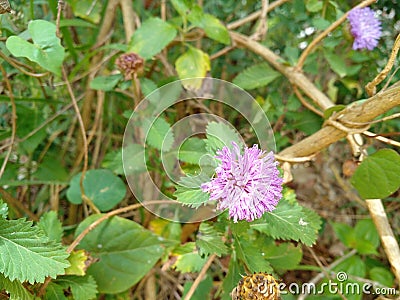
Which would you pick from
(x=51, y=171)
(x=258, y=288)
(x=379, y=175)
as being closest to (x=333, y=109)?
(x=379, y=175)

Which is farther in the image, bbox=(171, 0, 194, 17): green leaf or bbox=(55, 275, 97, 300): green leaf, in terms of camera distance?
bbox=(171, 0, 194, 17): green leaf

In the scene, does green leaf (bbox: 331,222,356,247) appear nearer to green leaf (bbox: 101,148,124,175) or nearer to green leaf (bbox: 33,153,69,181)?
green leaf (bbox: 101,148,124,175)

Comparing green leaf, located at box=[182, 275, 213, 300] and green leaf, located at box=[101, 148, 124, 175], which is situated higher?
green leaf, located at box=[101, 148, 124, 175]

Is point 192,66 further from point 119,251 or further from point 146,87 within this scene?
point 119,251

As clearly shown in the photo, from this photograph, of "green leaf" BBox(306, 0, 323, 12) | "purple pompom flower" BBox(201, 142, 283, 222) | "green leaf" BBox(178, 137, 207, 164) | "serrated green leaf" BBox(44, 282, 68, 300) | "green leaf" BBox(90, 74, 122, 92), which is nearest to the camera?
"purple pompom flower" BBox(201, 142, 283, 222)

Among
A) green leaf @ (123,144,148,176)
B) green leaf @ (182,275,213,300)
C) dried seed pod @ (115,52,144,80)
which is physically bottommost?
green leaf @ (182,275,213,300)

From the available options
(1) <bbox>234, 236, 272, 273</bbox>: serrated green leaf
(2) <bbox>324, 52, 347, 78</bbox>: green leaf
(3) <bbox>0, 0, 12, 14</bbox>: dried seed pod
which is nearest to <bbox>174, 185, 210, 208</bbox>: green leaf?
(1) <bbox>234, 236, 272, 273</bbox>: serrated green leaf

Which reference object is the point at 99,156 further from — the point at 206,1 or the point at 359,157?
the point at 359,157

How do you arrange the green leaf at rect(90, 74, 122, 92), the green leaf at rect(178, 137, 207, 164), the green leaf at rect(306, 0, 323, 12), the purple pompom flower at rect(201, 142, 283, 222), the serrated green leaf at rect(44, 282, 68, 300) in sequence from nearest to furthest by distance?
the purple pompom flower at rect(201, 142, 283, 222)
the serrated green leaf at rect(44, 282, 68, 300)
the green leaf at rect(178, 137, 207, 164)
the green leaf at rect(90, 74, 122, 92)
the green leaf at rect(306, 0, 323, 12)
